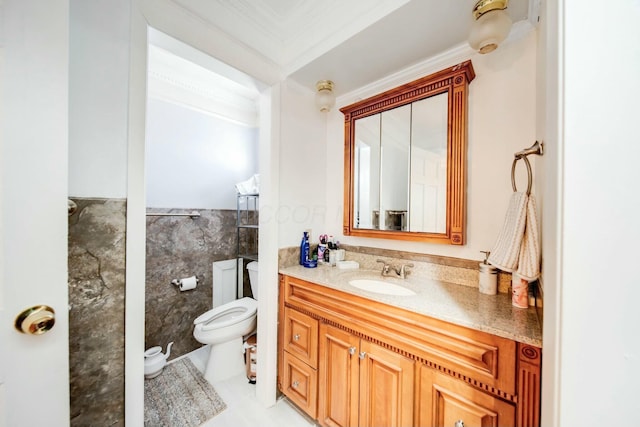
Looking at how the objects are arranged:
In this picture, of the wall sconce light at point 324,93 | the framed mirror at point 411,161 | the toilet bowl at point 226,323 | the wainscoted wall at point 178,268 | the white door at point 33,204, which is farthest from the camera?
the wainscoted wall at point 178,268

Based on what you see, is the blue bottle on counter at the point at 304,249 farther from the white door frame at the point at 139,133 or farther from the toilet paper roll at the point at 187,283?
the toilet paper roll at the point at 187,283

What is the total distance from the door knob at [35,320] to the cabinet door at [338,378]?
107 cm

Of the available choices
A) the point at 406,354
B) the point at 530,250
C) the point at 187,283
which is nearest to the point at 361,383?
the point at 406,354

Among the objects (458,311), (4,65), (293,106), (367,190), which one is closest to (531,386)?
(458,311)

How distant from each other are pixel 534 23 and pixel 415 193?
3.07 feet

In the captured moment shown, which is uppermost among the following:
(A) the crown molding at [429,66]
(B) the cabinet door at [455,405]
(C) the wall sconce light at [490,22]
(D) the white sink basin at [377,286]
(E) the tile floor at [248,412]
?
(A) the crown molding at [429,66]

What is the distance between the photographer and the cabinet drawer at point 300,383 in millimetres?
1312

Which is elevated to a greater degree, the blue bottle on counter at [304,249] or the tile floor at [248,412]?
the blue bottle on counter at [304,249]

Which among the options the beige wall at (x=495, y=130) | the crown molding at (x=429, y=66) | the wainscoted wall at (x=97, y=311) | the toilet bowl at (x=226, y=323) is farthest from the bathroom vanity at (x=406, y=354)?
the crown molding at (x=429, y=66)

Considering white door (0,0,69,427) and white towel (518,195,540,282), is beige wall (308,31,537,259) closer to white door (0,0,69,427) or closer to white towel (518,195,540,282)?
white towel (518,195,540,282)

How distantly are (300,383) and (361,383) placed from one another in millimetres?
504

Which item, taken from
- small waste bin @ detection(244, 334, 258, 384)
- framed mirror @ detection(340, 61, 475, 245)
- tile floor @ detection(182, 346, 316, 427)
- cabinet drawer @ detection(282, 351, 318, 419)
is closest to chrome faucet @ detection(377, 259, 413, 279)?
framed mirror @ detection(340, 61, 475, 245)

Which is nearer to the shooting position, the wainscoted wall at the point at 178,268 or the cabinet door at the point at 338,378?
the cabinet door at the point at 338,378

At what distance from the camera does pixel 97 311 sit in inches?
35.0
